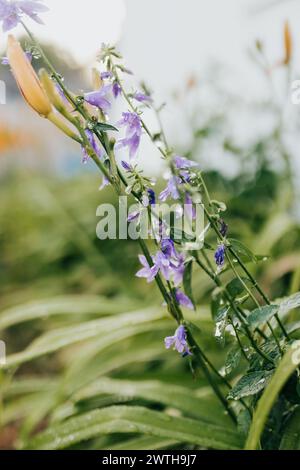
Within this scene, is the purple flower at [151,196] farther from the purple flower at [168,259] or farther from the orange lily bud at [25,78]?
the orange lily bud at [25,78]

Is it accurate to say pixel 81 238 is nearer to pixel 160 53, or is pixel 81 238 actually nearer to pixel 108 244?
pixel 108 244

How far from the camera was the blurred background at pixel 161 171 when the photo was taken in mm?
1656

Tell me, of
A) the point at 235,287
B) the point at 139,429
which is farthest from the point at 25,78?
the point at 139,429

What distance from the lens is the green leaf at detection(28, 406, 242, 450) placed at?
0.88 metres

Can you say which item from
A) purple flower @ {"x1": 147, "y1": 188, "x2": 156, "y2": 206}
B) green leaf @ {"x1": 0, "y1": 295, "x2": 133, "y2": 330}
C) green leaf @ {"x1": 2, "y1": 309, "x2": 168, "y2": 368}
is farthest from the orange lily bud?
green leaf @ {"x1": 0, "y1": 295, "x2": 133, "y2": 330}

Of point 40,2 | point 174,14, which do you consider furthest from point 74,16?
point 40,2

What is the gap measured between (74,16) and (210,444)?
82.5 inches

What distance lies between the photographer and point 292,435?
0.81 metres

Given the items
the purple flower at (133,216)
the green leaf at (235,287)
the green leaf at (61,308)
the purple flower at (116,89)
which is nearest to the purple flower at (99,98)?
the purple flower at (116,89)

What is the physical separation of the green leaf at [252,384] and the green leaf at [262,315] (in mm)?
77

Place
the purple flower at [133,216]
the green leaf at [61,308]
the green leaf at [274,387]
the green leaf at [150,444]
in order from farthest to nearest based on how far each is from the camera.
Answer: the green leaf at [61,308], the green leaf at [150,444], the purple flower at [133,216], the green leaf at [274,387]

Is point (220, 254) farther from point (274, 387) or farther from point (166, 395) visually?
point (166, 395)

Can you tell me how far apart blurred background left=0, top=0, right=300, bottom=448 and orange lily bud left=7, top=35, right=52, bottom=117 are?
0.71 meters

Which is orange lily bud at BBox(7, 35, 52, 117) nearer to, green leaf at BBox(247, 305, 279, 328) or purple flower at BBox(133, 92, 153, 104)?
purple flower at BBox(133, 92, 153, 104)
